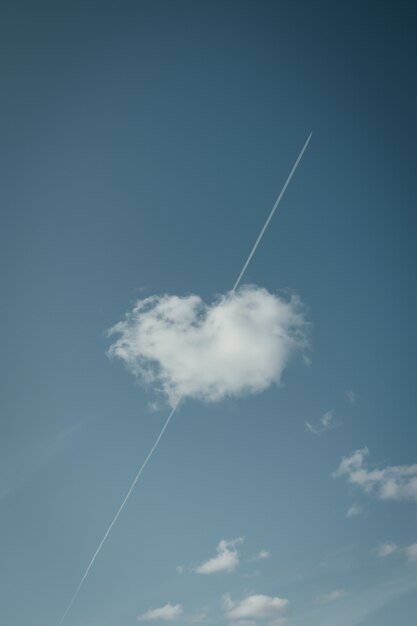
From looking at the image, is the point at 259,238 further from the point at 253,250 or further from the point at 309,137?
the point at 309,137

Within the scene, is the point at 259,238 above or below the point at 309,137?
below

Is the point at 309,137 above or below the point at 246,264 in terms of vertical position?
above

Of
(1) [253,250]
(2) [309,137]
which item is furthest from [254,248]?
(2) [309,137]

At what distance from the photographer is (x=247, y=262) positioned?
39.3 m

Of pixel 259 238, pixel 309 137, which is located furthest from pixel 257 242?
pixel 309 137

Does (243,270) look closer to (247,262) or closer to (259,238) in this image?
(247,262)

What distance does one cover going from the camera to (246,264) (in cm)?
3938

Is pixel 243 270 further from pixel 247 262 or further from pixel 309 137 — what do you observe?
pixel 309 137

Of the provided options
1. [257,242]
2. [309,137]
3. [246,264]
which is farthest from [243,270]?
[309,137]

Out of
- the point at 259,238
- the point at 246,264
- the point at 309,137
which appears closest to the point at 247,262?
the point at 246,264

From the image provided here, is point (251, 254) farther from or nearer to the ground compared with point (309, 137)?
nearer to the ground

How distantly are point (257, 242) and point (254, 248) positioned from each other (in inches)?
27.8

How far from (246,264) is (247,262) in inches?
9.1

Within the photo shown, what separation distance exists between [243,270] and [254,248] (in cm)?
260
